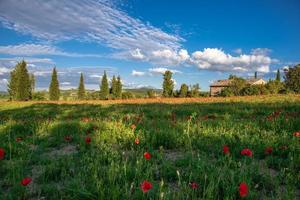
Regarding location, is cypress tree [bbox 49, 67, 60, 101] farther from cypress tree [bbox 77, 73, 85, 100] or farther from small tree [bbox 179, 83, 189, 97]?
small tree [bbox 179, 83, 189, 97]

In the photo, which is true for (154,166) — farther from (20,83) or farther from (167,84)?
(20,83)

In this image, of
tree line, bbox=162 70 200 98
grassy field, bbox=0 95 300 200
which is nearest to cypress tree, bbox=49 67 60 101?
tree line, bbox=162 70 200 98

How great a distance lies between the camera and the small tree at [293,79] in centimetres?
7488

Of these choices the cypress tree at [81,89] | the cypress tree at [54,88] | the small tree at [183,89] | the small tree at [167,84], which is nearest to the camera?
the small tree at [167,84]

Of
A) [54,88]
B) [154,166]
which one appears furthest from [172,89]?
[154,166]

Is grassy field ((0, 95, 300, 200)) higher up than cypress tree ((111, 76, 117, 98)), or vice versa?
cypress tree ((111, 76, 117, 98))

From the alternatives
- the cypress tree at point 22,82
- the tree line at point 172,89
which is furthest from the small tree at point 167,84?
the cypress tree at point 22,82

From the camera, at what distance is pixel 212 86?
112 meters

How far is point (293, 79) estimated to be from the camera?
251 ft

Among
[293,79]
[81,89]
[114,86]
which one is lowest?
[81,89]

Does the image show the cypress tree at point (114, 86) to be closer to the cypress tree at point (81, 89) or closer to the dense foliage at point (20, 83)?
the cypress tree at point (81, 89)

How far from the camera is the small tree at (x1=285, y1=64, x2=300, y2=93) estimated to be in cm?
7488

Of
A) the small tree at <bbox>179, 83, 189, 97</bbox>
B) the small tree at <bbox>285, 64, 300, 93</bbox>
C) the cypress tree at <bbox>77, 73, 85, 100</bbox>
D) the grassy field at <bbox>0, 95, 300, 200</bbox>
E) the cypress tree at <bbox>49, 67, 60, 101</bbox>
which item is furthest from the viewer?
the cypress tree at <bbox>77, 73, 85, 100</bbox>

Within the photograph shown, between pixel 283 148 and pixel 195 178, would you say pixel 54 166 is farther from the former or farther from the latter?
pixel 283 148
